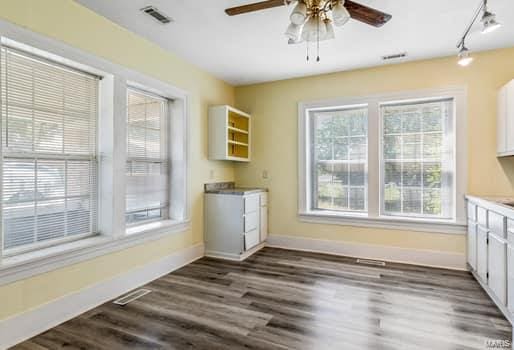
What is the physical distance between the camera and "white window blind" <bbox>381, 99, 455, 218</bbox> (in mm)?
3586

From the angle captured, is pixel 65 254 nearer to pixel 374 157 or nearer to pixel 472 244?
pixel 374 157

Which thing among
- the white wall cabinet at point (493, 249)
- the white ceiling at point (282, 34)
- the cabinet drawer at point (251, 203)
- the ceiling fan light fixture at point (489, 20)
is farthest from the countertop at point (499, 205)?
the cabinet drawer at point (251, 203)

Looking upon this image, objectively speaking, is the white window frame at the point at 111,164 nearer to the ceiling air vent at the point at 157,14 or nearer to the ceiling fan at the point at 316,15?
the ceiling air vent at the point at 157,14

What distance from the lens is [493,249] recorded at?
2.51 meters

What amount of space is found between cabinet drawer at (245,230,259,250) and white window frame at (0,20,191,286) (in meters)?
0.81

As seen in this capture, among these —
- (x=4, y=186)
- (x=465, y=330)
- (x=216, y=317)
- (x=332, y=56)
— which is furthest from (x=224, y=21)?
(x=465, y=330)

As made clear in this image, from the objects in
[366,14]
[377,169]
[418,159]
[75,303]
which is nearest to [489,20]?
[366,14]

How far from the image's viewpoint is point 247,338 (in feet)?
6.66

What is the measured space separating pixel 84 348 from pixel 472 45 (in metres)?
4.59

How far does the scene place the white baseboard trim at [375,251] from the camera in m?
3.46

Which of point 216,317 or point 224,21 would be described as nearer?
point 216,317

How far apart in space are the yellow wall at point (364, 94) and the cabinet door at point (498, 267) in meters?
0.95

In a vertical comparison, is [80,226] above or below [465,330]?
above

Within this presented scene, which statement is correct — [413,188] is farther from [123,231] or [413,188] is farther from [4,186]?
[4,186]
